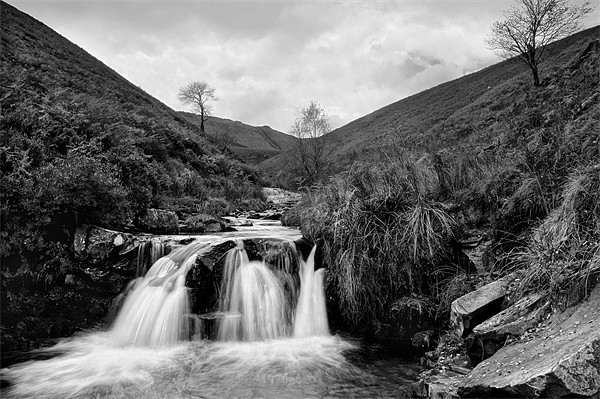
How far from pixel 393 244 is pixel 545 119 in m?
4.72

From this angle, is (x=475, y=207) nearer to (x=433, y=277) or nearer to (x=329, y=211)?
(x=433, y=277)

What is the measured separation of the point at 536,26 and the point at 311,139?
1752 cm

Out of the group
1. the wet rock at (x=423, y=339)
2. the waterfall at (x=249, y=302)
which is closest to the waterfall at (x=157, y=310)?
the waterfall at (x=249, y=302)

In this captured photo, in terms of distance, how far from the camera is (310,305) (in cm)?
709

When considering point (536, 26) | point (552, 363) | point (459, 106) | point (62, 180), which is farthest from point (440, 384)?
point (459, 106)

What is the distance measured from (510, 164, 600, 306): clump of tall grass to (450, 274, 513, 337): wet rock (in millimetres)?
316

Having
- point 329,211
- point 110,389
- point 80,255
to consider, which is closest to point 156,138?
point 80,255

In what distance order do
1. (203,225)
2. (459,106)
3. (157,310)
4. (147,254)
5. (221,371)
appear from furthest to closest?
(459,106) < (203,225) < (147,254) < (157,310) < (221,371)

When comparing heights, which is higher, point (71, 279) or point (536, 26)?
point (536, 26)

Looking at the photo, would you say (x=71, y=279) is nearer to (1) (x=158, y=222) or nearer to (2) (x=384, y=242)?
(1) (x=158, y=222)

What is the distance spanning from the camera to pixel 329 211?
24.4ft

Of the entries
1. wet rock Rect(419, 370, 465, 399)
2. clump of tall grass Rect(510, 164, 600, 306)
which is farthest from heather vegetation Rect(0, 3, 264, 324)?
clump of tall grass Rect(510, 164, 600, 306)

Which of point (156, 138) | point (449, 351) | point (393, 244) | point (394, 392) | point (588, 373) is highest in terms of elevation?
point (156, 138)

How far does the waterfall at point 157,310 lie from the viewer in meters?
6.63
